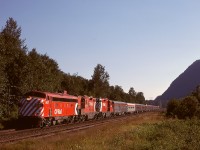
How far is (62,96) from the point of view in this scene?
37125mm

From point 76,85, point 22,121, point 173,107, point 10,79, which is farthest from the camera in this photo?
point 76,85

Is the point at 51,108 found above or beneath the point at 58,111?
above

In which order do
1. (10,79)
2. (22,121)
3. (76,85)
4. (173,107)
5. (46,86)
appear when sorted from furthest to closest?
1. (76,85)
2. (173,107)
3. (46,86)
4. (10,79)
5. (22,121)

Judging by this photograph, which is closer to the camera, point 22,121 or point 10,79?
point 22,121

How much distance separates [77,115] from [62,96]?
7.90 meters

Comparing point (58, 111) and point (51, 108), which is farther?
point (58, 111)

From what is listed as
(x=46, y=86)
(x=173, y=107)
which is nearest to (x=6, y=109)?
(x=46, y=86)

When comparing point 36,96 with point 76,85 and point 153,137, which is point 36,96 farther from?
point 76,85

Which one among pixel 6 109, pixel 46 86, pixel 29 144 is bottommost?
pixel 29 144

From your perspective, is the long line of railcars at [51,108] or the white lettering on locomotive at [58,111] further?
the white lettering on locomotive at [58,111]

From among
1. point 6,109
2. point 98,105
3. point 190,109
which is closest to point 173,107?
point 190,109

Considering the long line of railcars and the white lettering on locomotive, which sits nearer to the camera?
the long line of railcars

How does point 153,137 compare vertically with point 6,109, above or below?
below

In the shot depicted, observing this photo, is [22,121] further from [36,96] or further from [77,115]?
[77,115]
